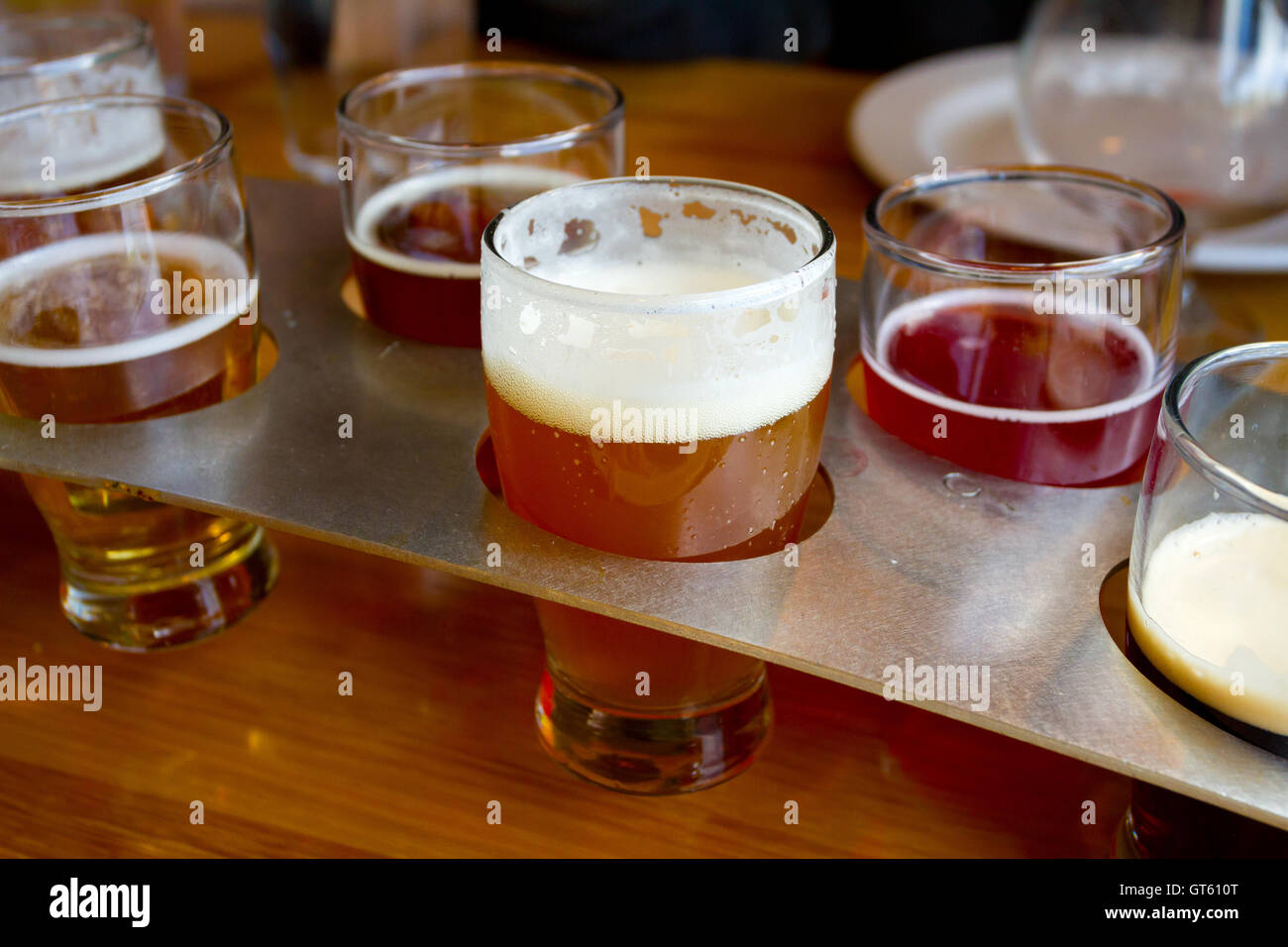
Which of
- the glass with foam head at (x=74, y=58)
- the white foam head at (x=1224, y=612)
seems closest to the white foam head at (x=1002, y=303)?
the white foam head at (x=1224, y=612)

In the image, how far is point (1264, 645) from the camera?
0.47 m

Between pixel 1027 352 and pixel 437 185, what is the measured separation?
348 millimetres

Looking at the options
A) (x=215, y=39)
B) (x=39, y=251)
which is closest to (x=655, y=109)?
(x=215, y=39)

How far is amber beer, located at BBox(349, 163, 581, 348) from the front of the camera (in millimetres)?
737

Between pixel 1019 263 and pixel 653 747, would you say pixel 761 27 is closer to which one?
pixel 1019 263

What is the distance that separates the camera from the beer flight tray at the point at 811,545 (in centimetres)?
50

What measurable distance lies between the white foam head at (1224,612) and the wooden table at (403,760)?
0.41 feet

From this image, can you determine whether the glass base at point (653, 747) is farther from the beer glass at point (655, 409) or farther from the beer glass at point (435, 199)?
the beer glass at point (435, 199)

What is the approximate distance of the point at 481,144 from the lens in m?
0.71

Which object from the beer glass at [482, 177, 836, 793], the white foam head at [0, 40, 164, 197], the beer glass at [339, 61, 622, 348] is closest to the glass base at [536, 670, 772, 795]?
the beer glass at [482, 177, 836, 793]

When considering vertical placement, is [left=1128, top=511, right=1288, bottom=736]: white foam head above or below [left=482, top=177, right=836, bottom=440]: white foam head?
below

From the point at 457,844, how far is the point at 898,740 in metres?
0.22

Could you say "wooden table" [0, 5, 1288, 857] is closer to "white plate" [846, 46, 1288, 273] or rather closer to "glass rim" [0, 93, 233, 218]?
"glass rim" [0, 93, 233, 218]
